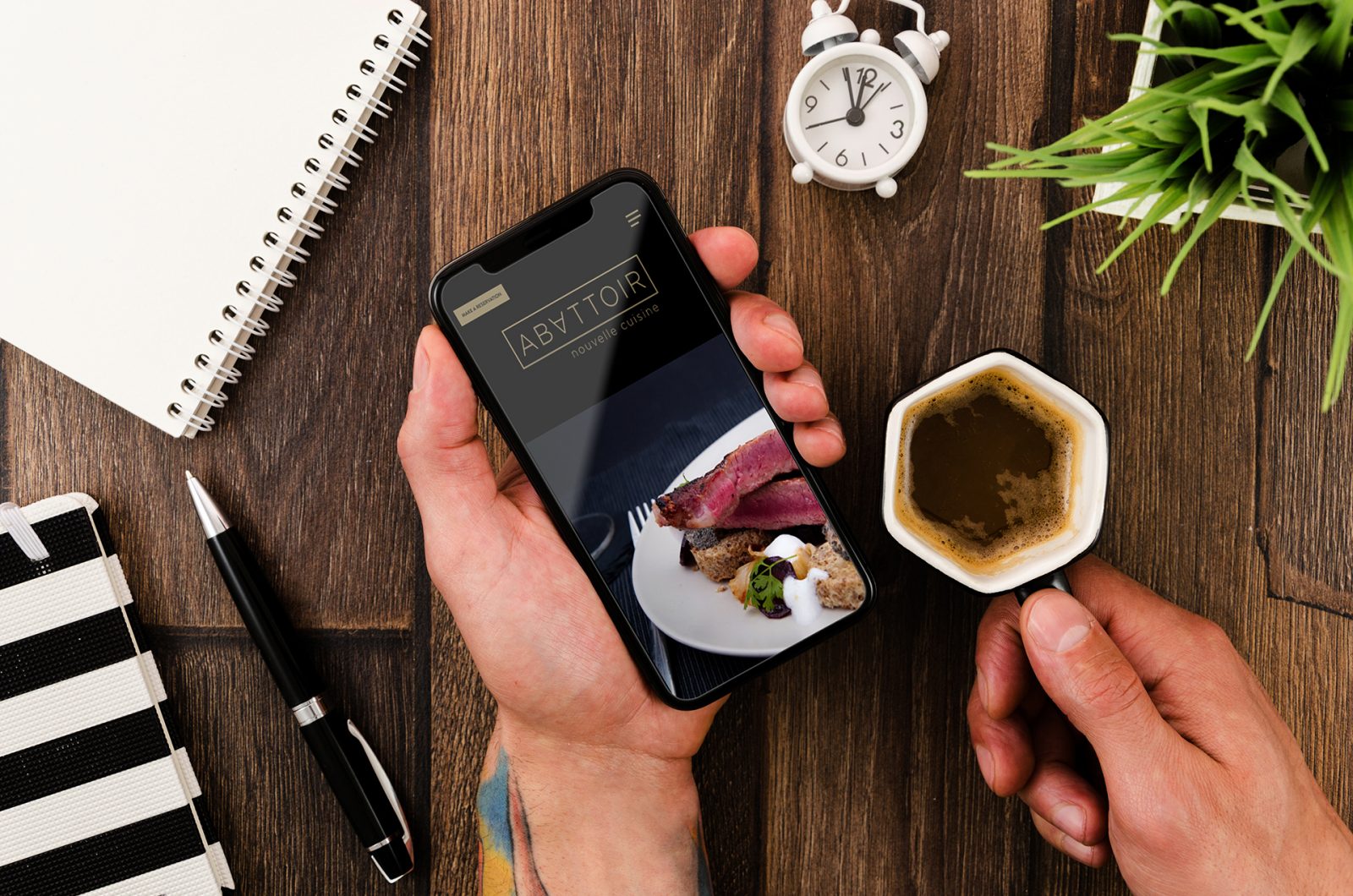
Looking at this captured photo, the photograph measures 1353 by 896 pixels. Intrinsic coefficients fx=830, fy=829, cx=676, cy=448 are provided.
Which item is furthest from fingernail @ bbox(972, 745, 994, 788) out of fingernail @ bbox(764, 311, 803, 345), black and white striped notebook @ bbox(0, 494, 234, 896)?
black and white striped notebook @ bbox(0, 494, 234, 896)

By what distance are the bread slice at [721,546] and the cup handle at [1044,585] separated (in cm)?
20

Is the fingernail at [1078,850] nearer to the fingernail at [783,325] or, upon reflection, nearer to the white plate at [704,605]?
the white plate at [704,605]

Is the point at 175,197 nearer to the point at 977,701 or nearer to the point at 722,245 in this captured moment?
the point at 722,245

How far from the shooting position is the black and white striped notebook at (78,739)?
771 mm

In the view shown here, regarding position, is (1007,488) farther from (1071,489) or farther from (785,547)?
(785,547)

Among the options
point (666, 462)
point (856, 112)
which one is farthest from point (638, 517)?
point (856, 112)

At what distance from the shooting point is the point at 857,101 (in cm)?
73

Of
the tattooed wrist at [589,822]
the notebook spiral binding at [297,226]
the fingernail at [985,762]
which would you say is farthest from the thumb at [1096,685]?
the notebook spiral binding at [297,226]

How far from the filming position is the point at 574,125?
0.77m

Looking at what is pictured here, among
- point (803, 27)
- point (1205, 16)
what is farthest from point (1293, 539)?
point (803, 27)

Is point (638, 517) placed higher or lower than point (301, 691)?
higher

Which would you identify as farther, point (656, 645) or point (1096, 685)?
point (656, 645)

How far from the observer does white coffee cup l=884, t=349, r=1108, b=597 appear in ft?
2.08

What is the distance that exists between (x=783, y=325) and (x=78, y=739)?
29.6 inches
